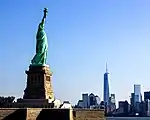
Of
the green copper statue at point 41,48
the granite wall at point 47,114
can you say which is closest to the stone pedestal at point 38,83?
the green copper statue at point 41,48

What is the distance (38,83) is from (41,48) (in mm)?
3862

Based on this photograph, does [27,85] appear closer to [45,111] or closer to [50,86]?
[50,86]

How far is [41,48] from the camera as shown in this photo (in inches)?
1556

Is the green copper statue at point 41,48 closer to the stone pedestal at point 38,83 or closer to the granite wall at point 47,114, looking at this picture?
the stone pedestal at point 38,83

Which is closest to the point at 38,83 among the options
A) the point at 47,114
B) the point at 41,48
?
the point at 41,48

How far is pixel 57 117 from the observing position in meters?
31.3

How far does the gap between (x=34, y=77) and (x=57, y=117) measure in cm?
794

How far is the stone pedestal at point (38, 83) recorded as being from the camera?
37453 millimetres

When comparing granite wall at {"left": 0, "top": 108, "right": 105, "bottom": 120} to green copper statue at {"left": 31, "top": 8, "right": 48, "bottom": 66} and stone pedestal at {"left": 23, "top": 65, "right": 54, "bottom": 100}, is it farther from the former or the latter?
green copper statue at {"left": 31, "top": 8, "right": 48, "bottom": 66}

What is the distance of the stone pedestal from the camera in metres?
37.5

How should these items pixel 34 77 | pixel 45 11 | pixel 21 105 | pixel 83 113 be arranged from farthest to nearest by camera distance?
1. pixel 45 11
2. pixel 34 77
3. pixel 21 105
4. pixel 83 113

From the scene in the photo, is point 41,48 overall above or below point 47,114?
above

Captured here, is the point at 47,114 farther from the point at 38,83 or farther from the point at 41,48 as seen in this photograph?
the point at 41,48

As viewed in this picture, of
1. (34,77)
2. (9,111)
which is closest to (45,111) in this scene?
(9,111)
